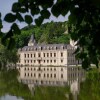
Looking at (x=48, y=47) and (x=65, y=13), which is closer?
(x=65, y=13)

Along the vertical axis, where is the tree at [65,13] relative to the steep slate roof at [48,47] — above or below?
below

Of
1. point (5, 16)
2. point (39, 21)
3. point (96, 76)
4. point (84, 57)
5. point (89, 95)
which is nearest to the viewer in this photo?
point (5, 16)

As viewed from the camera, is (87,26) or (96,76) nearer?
(87,26)

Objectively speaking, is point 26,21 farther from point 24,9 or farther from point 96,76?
point 96,76

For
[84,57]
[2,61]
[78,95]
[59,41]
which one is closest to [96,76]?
[78,95]

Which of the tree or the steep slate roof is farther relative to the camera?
the steep slate roof

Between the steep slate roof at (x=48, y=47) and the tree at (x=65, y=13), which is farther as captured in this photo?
the steep slate roof at (x=48, y=47)

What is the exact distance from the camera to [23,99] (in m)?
Result: 22.0

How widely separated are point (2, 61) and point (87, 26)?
6807 centimetres

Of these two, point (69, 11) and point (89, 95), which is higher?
point (69, 11)

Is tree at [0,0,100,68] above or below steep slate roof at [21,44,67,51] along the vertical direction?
below

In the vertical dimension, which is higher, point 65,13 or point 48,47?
point 48,47

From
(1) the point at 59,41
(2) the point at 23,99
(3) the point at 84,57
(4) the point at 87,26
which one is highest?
(1) the point at 59,41

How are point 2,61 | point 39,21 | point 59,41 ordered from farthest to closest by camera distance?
point 59,41
point 2,61
point 39,21
